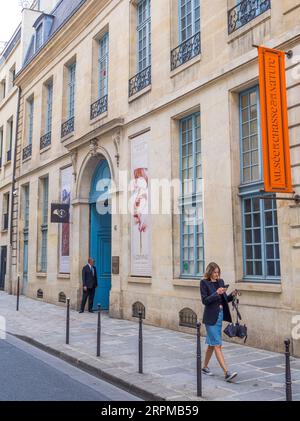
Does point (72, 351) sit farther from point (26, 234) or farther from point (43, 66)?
point (43, 66)

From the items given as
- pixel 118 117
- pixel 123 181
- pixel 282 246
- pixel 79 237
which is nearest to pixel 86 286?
pixel 79 237

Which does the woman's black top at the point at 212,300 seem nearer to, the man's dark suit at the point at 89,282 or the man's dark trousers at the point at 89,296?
the man's dark suit at the point at 89,282

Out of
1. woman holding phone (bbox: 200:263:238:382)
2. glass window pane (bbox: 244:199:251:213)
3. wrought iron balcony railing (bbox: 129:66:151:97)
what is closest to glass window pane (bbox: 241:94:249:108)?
glass window pane (bbox: 244:199:251:213)

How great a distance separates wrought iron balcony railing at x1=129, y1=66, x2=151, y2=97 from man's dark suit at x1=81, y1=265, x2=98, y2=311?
5.27 metres

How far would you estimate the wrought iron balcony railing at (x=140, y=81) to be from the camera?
40.3 ft

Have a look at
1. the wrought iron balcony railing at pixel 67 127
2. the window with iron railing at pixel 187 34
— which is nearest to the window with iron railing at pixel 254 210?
the window with iron railing at pixel 187 34

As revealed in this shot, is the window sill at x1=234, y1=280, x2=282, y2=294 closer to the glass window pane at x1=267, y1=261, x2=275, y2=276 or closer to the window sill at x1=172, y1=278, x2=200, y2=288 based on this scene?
the glass window pane at x1=267, y1=261, x2=275, y2=276

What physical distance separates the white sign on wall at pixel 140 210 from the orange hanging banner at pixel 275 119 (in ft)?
15.1

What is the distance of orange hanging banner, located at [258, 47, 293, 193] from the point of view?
7.63m

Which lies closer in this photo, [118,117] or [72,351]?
[72,351]

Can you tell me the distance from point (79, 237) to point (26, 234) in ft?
19.3

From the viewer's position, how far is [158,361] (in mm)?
7379

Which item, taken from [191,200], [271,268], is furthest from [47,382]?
[191,200]

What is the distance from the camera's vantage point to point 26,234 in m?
20.2
